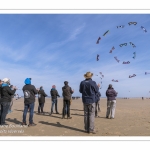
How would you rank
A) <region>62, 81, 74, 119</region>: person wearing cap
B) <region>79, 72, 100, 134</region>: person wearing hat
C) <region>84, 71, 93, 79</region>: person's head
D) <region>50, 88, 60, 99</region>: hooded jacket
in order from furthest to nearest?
<region>50, 88, 60, 99</region>: hooded jacket → <region>62, 81, 74, 119</region>: person wearing cap → <region>84, 71, 93, 79</region>: person's head → <region>79, 72, 100, 134</region>: person wearing hat

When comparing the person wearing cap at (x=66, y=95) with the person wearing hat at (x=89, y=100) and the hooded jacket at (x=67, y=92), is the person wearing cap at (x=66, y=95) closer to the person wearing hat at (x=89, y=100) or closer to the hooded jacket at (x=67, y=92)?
the hooded jacket at (x=67, y=92)

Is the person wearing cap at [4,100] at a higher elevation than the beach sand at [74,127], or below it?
higher

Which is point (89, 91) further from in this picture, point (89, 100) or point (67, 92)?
point (67, 92)

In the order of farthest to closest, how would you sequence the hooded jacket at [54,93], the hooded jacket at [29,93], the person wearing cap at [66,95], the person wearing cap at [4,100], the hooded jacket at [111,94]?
1. the hooded jacket at [54,93]
2. the hooded jacket at [111,94]
3. the person wearing cap at [66,95]
4. the hooded jacket at [29,93]
5. the person wearing cap at [4,100]

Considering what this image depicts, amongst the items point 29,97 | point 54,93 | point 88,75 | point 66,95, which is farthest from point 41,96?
point 88,75

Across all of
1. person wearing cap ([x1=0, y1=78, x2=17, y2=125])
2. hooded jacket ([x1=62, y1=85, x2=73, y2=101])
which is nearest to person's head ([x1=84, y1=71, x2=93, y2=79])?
person wearing cap ([x1=0, y1=78, x2=17, y2=125])

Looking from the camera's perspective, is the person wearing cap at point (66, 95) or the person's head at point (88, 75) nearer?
the person's head at point (88, 75)

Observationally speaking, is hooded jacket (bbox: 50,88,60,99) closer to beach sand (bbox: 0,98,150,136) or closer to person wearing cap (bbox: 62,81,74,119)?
person wearing cap (bbox: 62,81,74,119)

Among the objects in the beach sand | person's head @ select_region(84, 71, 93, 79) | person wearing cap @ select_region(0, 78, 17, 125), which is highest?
person's head @ select_region(84, 71, 93, 79)

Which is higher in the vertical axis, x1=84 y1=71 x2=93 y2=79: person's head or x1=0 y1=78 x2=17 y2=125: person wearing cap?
x1=84 y1=71 x2=93 y2=79: person's head

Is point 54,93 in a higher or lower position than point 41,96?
higher

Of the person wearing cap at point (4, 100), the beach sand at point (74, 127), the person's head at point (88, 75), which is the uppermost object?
the person's head at point (88, 75)

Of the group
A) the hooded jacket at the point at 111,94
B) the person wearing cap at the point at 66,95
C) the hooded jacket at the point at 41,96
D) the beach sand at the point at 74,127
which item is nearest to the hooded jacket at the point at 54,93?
the hooded jacket at the point at 41,96
